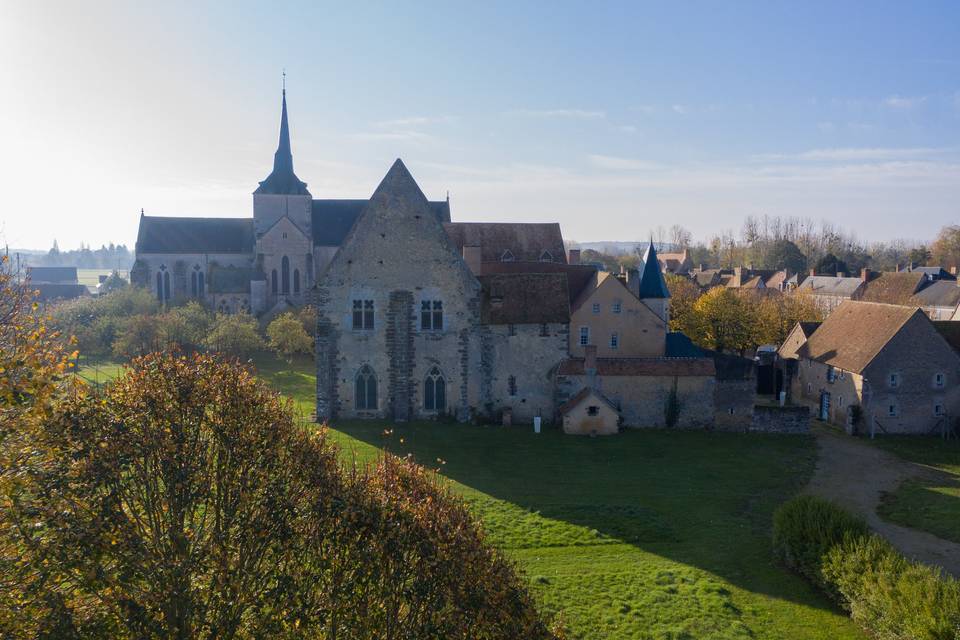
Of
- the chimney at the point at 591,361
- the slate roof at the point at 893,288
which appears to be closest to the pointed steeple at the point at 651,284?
the chimney at the point at 591,361

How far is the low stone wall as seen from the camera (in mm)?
36969

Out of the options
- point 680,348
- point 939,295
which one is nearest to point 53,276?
point 680,348

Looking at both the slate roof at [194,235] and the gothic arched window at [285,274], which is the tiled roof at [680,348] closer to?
the gothic arched window at [285,274]

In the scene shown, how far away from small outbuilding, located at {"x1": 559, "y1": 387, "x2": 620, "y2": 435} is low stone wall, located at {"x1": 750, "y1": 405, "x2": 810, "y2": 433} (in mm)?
8080

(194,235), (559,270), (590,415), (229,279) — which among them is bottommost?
(590,415)

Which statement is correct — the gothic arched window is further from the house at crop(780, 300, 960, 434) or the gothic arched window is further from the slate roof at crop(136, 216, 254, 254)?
the house at crop(780, 300, 960, 434)

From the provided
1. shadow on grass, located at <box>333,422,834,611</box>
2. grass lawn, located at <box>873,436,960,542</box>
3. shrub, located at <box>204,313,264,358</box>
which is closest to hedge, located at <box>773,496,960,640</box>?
shadow on grass, located at <box>333,422,834,611</box>

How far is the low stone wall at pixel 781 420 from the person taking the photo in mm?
36969

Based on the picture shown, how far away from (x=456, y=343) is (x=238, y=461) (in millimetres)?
26393

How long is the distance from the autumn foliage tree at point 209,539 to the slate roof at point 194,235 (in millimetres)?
70371

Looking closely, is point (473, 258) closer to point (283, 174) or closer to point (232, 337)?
point (232, 337)

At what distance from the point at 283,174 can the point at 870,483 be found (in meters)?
63.1

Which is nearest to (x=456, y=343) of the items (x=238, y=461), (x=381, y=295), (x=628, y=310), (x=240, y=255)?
(x=381, y=295)

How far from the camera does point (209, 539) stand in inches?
422
